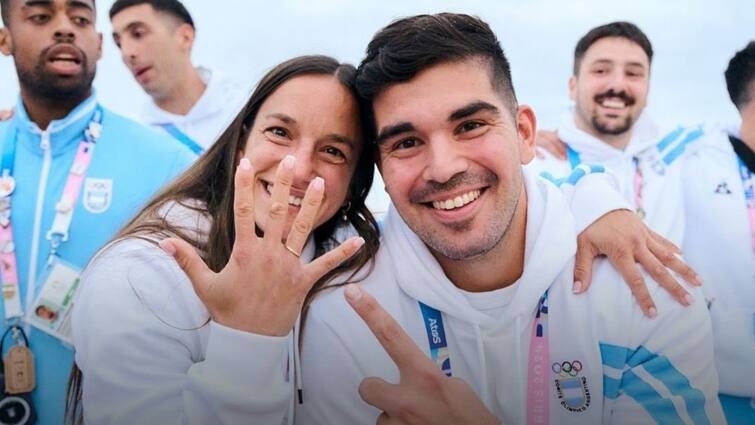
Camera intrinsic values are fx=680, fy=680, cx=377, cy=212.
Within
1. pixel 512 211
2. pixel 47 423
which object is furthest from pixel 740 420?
pixel 47 423

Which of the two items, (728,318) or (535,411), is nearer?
(535,411)

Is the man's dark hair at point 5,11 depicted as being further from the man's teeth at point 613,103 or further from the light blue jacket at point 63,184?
the man's teeth at point 613,103

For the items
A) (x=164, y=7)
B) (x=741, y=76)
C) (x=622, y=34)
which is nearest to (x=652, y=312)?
(x=741, y=76)

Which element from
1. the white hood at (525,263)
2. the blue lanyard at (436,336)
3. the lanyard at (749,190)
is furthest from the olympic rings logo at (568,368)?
the lanyard at (749,190)

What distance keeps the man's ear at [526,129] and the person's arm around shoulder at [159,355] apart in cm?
120

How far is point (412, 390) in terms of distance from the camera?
1.81 m

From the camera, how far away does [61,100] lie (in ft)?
10.8

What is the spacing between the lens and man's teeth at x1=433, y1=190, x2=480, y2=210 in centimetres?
213

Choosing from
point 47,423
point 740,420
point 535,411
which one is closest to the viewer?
point 535,411

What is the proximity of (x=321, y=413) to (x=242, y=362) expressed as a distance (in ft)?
1.71

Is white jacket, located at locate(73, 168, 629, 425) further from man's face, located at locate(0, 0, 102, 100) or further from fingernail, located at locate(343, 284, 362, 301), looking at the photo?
man's face, located at locate(0, 0, 102, 100)

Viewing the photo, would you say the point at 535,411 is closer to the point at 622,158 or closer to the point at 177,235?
the point at 177,235

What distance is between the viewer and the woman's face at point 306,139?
2221mm

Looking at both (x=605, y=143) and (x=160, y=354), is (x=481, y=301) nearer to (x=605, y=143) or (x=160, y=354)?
(x=160, y=354)
